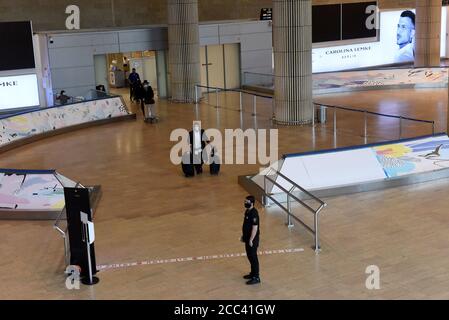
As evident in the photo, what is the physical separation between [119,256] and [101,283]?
109 cm

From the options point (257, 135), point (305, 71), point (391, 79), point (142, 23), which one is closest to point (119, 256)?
point (257, 135)

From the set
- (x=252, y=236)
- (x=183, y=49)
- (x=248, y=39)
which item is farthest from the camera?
(x=248, y=39)

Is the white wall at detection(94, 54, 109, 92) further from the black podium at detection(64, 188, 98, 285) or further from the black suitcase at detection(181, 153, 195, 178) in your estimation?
the black podium at detection(64, 188, 98, 285)

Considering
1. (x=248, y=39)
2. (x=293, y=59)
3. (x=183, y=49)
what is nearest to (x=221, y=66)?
(x=248, y=39)

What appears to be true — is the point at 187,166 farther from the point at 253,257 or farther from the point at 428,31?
the point at 428,31

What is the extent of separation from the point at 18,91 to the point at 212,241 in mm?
17127

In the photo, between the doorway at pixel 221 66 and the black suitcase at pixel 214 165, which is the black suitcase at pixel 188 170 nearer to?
the black suitcase at pixel 214 165

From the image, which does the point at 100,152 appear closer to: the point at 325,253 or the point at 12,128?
the point at 12,128

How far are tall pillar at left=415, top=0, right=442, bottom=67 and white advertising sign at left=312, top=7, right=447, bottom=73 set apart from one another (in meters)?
3.33

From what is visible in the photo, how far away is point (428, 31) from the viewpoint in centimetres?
3522

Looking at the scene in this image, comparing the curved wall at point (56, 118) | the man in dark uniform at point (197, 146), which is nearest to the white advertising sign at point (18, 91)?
the curved wall at point (56, 118)

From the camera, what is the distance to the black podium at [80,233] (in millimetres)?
9500

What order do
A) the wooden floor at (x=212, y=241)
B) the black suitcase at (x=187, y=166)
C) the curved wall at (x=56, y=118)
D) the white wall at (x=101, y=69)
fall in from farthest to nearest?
1. the white wall at (x=101, y=69)
2. the curved wall at (x=56, y=118)
3. the black suitcase at (x=187, y=166)
4. the wooden floor at (x=212, y=241)

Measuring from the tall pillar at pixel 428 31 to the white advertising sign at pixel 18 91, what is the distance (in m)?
21.1
